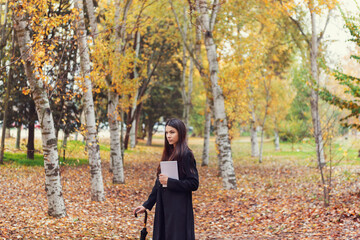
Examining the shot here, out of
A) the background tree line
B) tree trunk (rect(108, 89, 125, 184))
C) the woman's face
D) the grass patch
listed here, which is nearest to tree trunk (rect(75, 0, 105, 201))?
the background tree line

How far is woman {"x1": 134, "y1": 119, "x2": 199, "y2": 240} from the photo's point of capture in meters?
4.05

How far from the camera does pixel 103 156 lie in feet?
72.9

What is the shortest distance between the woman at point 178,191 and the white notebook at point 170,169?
4 centimetres

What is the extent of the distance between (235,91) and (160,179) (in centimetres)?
1115

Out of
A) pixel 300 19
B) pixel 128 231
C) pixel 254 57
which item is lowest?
pixel 128 231

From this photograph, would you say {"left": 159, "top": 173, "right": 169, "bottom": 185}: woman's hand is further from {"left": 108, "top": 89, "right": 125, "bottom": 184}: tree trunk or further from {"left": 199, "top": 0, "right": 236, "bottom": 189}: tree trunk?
{"left": 108, "top": 89, "right": 125, "bottom": 184}: tree trunk

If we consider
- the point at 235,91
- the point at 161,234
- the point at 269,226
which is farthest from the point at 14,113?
the point at 161,234

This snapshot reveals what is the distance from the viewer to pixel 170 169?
13.2 ft

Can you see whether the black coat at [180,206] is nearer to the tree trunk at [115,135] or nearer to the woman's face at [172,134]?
the woman's face at [172,134]

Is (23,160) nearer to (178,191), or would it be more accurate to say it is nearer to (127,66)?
(127,66)

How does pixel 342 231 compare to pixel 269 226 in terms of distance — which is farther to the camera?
pixel 269 226

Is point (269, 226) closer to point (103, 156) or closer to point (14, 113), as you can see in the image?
point (14, 113)

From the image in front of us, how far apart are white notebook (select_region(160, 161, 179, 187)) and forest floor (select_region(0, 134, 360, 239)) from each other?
356 centimetres

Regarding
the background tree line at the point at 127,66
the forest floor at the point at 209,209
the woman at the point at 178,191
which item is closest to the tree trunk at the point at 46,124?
the background tree line at the point at 127,66
